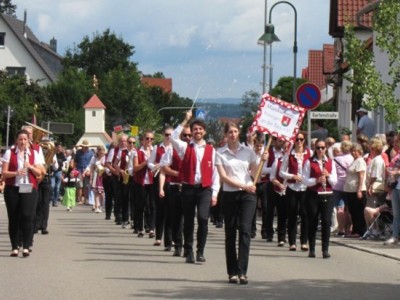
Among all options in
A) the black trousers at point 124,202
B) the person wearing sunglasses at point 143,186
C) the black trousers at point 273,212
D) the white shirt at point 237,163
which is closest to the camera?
the white shirt at point 237,163

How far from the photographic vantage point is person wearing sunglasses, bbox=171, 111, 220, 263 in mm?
17078

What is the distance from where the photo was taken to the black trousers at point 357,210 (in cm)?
2358

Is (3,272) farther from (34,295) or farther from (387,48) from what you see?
(387,48)

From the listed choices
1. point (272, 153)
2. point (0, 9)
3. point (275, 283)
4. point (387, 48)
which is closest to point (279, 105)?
point (275, 283)

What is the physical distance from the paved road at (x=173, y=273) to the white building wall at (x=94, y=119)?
9274 cm

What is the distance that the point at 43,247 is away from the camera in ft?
65.0

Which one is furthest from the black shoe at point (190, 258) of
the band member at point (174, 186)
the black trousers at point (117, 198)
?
the black trousers at point (117, 198)

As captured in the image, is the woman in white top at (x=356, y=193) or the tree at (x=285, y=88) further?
the tree at (x=285, y=88)

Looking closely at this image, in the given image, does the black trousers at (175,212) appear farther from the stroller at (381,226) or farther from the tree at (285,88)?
the tree at (285,88)

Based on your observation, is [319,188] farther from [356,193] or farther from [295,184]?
[356,193]

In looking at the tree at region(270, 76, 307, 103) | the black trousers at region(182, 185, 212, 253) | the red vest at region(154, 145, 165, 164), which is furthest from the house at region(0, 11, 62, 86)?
the black trousers at region(182, 185, 212, 253)

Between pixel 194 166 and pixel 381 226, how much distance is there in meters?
6.89

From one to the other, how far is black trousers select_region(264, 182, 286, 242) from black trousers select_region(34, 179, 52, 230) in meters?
4.14

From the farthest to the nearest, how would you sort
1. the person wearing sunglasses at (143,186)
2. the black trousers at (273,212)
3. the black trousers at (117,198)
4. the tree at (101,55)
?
the tree at (101,55) → the black trousers at (117,198) → the person wearing sunglasses at (143,186) → the black trousers at (273,212)
